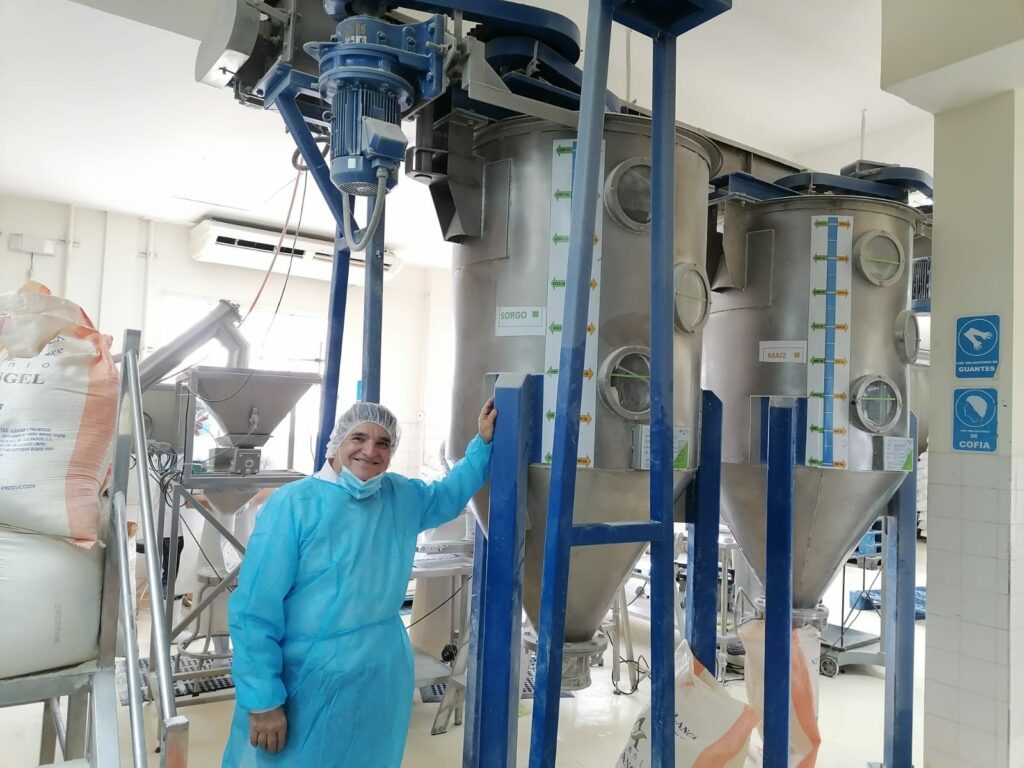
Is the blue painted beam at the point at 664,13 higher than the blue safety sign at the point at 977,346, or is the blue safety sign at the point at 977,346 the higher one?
the blue painted beam at the point at 664,13

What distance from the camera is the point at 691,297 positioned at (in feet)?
6.57

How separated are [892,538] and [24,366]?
9.06ft

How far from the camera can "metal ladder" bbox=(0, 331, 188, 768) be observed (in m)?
1.45

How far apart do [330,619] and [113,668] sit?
555 mm

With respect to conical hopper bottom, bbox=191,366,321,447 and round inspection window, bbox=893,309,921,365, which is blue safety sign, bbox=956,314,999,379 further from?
conical hopper bottom, bbox=191,366,321,447

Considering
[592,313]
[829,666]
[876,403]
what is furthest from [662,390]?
[829,666]

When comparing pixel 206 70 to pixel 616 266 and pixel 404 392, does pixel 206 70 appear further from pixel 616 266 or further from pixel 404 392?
pixel 404 392

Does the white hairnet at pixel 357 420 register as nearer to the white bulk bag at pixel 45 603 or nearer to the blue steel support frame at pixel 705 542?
the white bulk bag at pixel 45 603

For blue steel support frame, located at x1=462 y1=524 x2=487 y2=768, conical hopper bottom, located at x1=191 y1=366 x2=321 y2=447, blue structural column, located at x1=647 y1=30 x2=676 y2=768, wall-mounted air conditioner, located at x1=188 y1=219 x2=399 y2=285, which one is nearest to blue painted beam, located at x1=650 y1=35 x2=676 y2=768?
blue structural column, located at x1=647 y1=30 x2=676 y2=768

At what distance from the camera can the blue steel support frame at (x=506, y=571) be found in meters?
1.68

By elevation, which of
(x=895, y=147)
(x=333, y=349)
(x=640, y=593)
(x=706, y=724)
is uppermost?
(x=895, y=147)

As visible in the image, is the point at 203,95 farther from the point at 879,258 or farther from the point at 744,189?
the point at 879,258

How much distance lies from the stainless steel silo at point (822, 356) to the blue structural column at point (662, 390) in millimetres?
884

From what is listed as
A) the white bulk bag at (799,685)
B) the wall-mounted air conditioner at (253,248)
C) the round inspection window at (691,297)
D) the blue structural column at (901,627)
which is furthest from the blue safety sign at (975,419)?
the wall-mounted air conditioner at (253,248)
